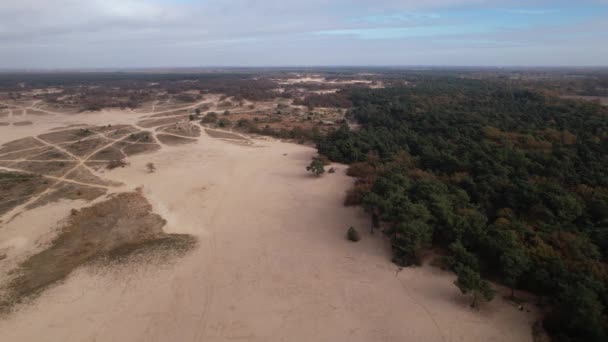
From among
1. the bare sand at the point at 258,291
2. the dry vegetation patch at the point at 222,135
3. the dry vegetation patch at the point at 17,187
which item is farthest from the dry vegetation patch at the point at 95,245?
the dry vegetation patch at the point at 222,135

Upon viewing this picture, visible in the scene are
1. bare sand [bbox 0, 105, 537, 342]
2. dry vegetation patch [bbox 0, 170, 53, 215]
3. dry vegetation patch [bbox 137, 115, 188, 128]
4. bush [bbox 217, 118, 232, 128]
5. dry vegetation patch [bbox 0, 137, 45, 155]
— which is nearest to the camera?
bare sand [bbox 0, 105, 537, 342]

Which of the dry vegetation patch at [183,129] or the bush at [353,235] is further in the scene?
the dry vegetation patch at [183,129]

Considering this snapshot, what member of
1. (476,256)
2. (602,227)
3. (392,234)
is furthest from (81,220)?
(602,227)

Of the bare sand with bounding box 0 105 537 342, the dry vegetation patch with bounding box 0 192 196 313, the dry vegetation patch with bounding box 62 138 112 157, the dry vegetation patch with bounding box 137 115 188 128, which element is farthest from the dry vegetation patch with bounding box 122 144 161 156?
the dry vegetation patch with bounding box 0 192 196 313

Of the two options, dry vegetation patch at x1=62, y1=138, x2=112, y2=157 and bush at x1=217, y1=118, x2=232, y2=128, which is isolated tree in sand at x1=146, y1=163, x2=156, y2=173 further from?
bush at x1=217, y1=118, x2=232, y2=128

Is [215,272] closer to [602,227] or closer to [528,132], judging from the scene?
[602,227]

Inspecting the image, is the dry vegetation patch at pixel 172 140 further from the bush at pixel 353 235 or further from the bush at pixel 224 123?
the bush at pixel 353 235

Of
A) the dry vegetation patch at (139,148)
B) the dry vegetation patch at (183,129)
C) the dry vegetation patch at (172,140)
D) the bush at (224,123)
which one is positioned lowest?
the dry vegetation patch at (139,148)
